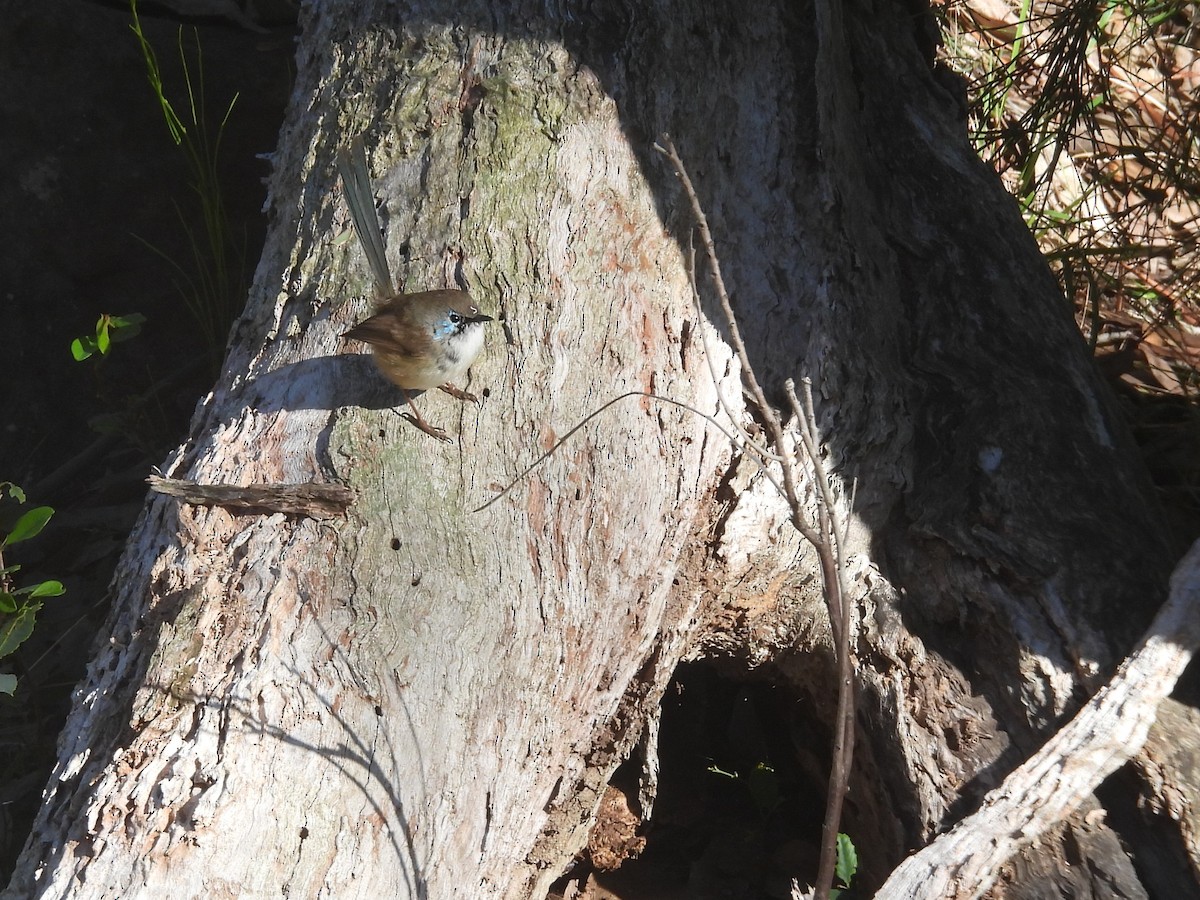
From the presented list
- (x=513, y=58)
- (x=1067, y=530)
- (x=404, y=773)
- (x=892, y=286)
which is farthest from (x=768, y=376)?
(x=404, y=773)

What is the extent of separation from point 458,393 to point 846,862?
5.52 ft

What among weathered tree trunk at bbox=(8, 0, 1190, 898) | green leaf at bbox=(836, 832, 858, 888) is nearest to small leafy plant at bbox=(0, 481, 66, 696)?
weathered tree trunk at bbox=(8, 0, 1190, 898)

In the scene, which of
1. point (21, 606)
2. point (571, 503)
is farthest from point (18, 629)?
point (571, 503)

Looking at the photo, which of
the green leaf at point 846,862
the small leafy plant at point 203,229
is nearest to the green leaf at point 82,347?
the small leafy plant at point 203,229

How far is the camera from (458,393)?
2.67 meters

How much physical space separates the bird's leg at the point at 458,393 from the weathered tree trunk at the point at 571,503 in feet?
0.10

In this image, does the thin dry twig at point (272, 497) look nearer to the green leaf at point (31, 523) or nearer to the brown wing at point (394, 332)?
the brown wing at point (394, 332)

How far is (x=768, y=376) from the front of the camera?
2938 millimetres

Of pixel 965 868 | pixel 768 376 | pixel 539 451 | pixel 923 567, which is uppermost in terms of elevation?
pixel 768 376

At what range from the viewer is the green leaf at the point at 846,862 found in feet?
9.25

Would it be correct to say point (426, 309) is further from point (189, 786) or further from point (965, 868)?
point (965, 868)

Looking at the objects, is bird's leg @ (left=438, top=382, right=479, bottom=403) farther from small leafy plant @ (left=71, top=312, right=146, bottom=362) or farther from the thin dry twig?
small leafy plant @ (left=71, top=312, right=146, bottom=362)

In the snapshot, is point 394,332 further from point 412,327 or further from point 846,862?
point 846,862

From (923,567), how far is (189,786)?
192 centimetres
